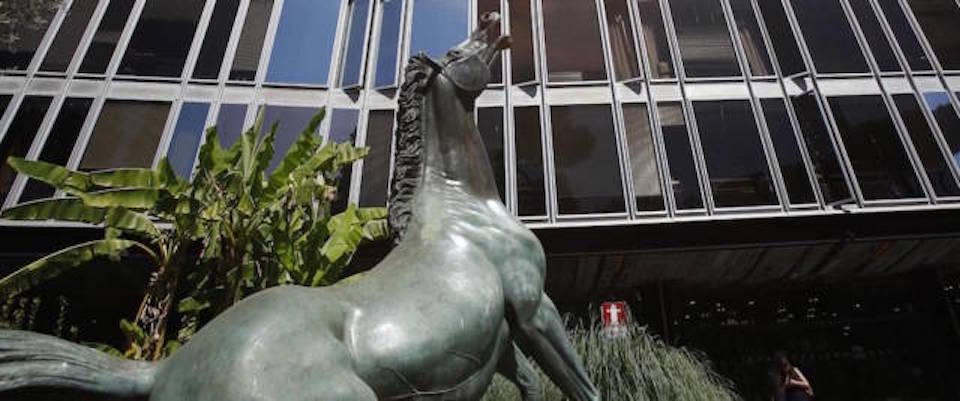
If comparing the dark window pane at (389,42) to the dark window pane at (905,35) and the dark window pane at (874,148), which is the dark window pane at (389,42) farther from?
the dark window pane at (905,35)

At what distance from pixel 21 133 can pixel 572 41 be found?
13.8 metres

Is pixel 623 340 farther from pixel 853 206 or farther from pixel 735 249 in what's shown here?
pixel 853 206

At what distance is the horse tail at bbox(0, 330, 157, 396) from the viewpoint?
172 centimetres

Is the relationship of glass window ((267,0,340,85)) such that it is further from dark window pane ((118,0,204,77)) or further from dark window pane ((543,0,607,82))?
dark window pane ((543,0,607,82))

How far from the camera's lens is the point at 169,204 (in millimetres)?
6832

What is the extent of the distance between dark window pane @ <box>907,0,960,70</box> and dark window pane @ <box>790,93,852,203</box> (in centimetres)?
406

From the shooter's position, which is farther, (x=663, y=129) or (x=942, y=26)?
(x=942, y=26)

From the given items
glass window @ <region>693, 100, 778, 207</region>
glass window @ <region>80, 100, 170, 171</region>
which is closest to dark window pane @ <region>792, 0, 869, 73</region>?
glass window @ <region>693, 100, 778, 207</region>

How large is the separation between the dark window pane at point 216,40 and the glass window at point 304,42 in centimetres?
127

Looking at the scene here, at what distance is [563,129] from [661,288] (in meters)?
5.01

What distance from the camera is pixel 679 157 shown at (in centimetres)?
1536

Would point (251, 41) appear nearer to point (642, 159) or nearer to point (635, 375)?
point (642, 159)

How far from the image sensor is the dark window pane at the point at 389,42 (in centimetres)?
1655

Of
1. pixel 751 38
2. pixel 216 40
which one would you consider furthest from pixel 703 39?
pixel 216 40
